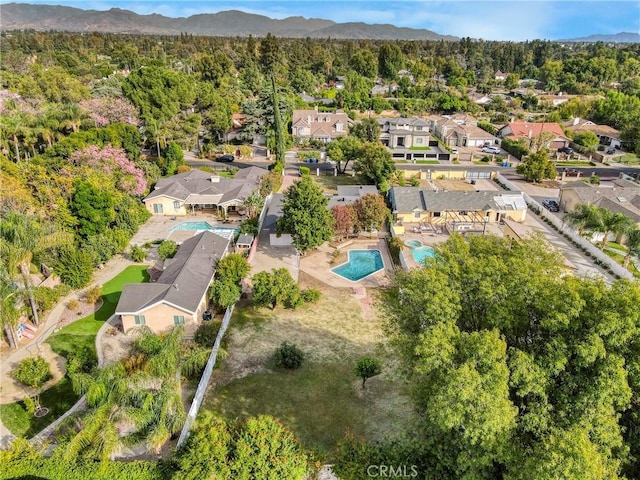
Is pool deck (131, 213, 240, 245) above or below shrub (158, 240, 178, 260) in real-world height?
below

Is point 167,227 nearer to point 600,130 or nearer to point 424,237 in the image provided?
point 424,237

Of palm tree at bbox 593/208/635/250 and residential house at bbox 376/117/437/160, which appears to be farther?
residential house at bbox 376/117/437/160

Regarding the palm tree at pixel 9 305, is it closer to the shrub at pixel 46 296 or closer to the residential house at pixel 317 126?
the shrub at pixel 46 296

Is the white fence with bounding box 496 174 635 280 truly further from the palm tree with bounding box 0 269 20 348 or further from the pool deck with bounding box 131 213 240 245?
the palm tree with bounding box 0 269 20 348

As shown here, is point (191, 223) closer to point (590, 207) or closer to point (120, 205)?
point (120, 205)

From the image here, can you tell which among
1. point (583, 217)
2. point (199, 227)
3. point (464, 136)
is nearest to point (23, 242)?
point (199, 227)

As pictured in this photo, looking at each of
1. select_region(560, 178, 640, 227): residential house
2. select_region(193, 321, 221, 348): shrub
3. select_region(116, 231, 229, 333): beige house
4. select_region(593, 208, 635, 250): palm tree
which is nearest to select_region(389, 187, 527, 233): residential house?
select_region(560, 178, 640, 227): residential house
